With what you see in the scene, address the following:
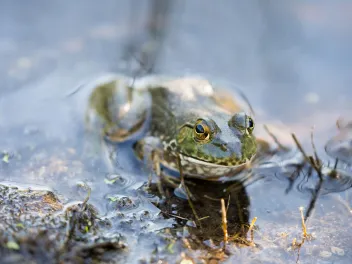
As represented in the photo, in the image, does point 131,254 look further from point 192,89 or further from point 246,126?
point 192,89

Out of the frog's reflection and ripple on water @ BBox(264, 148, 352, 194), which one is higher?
ripple on water @ BBox(264, 148, 352, 194)

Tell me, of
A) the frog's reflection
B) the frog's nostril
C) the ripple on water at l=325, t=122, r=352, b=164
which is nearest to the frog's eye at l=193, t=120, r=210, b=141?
the frog's nostril

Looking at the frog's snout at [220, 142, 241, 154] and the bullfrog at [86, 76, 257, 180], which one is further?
the bullfrog at [86, 76, 257, 180]

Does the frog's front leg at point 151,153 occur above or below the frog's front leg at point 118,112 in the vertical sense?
below

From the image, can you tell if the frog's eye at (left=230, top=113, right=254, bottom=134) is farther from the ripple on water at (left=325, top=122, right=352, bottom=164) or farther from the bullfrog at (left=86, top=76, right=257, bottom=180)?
the ripple on water at (left=325, top=122, right=352, bottom=164)

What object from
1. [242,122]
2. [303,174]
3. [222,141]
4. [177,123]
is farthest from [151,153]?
[303,174]

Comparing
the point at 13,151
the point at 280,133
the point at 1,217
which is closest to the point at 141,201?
the point at 1,217

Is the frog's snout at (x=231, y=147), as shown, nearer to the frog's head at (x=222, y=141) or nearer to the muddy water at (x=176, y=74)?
the frog's head at (x=222, y=141)

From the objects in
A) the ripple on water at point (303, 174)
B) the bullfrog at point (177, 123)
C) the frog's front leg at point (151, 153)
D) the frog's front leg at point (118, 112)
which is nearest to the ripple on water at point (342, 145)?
the ripple on water at point (303, 174)
